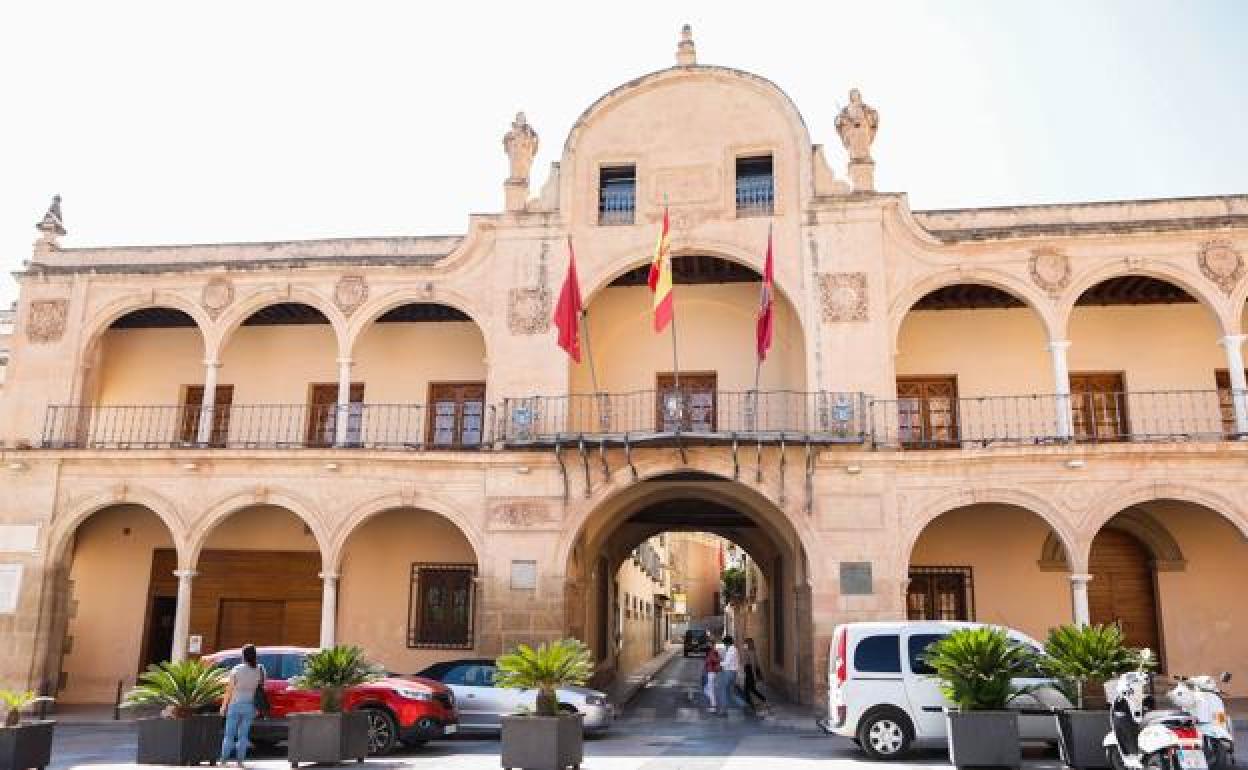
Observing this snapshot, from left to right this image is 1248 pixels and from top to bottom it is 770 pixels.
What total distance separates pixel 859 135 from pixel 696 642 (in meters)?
28.8

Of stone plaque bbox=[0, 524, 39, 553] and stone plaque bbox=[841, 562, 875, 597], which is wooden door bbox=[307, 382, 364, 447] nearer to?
stone plaque bbox=[0, 524, 39, 553]

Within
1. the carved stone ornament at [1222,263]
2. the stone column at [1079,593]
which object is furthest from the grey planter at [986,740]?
the carved stone ornament at [1222,263]

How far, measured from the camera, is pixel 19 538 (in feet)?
57.5

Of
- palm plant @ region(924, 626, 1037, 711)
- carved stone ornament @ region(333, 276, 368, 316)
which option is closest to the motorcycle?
palm plant @ region(924, 626, 1037, 711)

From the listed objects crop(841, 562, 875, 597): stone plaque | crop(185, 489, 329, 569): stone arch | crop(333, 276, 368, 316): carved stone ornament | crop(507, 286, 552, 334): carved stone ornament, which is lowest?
crop(841, 562, 875, 597): stone plaque

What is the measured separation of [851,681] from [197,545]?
1161 centimetres

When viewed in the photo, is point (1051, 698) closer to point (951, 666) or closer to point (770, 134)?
point (951, 666)

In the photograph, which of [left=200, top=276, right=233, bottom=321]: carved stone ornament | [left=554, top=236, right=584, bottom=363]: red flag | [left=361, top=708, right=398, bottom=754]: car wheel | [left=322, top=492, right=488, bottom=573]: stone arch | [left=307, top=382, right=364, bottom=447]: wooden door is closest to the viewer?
[left=361, top=708, right=398, bottom=754]: car wheel

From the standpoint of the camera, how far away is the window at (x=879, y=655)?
11.7 meters

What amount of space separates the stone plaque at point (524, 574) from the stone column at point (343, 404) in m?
3.84

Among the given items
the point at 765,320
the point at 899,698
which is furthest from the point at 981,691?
the point at 765,320

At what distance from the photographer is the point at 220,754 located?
36.7ft

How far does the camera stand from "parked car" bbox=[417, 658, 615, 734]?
1422 centimetres

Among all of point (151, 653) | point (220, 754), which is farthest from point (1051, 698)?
point (151, 653)
